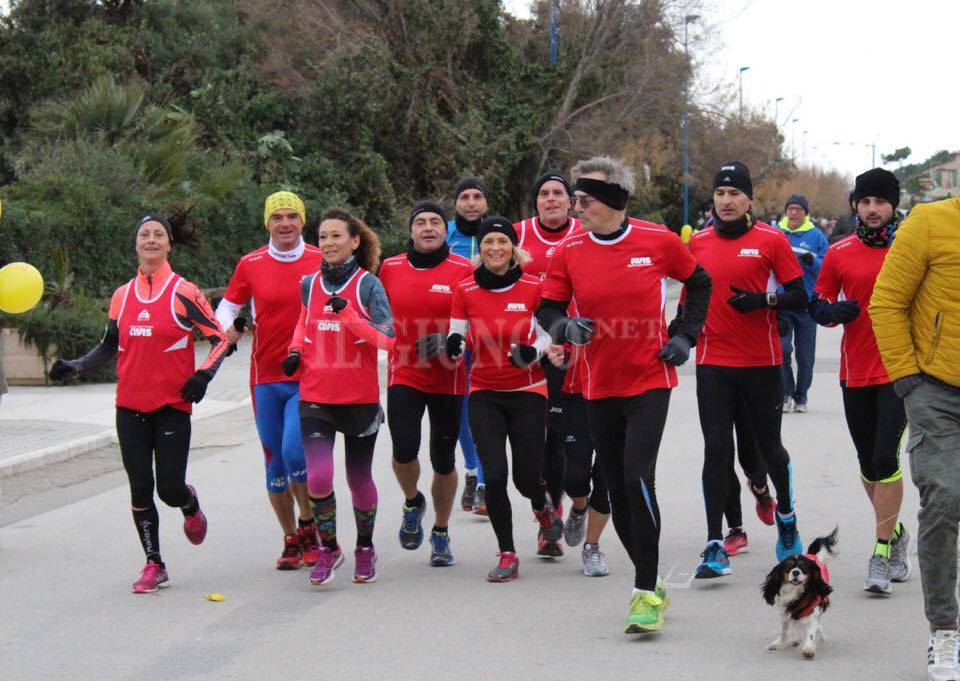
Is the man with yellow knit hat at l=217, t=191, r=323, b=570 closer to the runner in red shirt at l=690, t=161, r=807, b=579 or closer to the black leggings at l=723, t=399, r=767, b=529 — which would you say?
the runner in red shirt at l=690, t=161, r=807, b=579

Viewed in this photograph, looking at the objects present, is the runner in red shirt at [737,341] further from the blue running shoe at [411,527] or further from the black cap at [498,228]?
the blue running shoe at [411,527]

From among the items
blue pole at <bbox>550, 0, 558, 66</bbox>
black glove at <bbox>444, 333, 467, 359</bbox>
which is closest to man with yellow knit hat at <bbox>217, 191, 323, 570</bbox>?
black glove at <bbox>444, 333, 467, 359</bbox>

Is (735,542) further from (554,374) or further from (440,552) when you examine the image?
(440,552)

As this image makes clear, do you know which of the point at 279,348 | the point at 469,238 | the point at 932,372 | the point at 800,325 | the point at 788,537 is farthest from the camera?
the point at 800,325

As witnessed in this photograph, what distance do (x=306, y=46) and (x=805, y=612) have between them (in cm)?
2960

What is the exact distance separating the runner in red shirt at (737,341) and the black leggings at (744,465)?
0.78 ft

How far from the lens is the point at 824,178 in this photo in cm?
13075

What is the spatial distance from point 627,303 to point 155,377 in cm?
265

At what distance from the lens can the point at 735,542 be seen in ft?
25.6

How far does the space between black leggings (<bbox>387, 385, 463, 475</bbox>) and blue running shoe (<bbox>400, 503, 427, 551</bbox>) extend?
0.27m

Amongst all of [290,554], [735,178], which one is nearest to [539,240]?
[735,178]

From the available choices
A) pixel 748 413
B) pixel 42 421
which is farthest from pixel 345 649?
pixel 42 421

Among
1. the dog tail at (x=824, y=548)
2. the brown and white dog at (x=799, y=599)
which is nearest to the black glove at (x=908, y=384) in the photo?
the brown and white dog at (x=799, y=599)

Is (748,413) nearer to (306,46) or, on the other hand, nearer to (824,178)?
(306,46)
